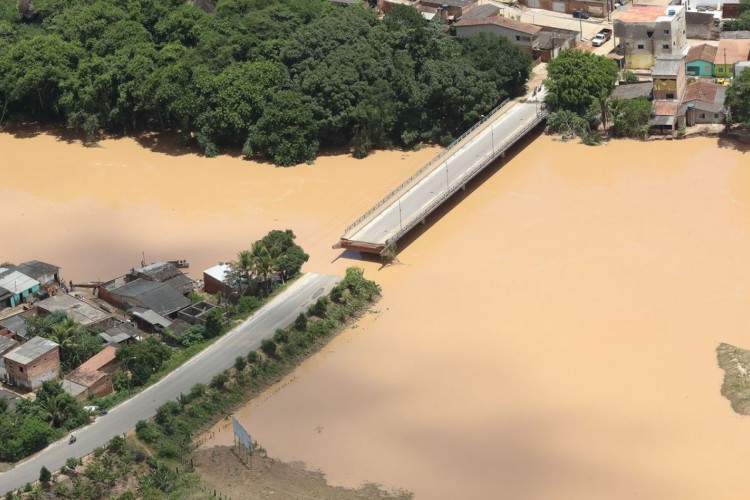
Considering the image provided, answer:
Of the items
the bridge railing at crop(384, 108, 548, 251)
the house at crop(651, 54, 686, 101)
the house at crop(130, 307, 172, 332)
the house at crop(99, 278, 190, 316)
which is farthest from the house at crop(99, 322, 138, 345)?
the house at crop(651, 54, 686, 101)

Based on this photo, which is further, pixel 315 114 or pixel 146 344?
pixel 315 114

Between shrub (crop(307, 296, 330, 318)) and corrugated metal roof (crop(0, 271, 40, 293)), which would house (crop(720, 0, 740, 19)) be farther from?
corrugated metal roof (crop(0, 271, 40, 293))

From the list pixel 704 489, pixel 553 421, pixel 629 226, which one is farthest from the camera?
pixel 629 226

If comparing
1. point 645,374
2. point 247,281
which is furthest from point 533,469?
point 247,281

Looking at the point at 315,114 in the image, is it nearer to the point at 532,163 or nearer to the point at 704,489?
the point at 532,163

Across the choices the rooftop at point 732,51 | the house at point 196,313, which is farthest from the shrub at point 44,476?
the rooftop at point 732,51

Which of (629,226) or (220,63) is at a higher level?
(220,63)

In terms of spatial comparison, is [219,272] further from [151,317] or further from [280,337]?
[280,337]

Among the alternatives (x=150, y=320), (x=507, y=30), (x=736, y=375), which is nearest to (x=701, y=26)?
(x=507, y=30)
